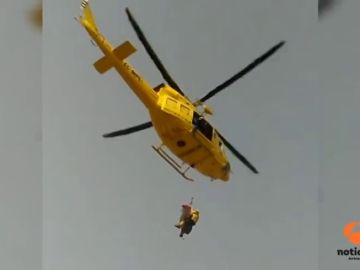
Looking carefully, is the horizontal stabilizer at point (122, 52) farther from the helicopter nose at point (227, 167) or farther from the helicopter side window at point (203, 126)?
the helicopter nose at point (227, 167)

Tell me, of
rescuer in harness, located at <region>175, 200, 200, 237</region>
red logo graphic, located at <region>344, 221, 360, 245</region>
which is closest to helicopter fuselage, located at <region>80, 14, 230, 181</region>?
rescuer in harness, located at <region>175, 200, 200, 237</region>

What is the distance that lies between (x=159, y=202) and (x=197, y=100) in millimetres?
407

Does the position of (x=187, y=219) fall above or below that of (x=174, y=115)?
below

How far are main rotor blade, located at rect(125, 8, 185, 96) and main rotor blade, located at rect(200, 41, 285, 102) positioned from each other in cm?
10

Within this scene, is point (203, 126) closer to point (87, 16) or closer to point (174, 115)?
point (174, 115)

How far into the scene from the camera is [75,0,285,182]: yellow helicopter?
6.33 feet

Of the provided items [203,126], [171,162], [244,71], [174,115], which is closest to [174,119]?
[174,115]

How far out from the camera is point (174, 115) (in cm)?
192

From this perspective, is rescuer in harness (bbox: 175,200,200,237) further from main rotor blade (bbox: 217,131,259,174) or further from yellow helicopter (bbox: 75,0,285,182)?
main rotor blade (bbox: 217,131,259,174)

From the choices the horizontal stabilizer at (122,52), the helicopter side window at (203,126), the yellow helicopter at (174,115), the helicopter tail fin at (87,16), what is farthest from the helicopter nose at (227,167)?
the helicopter tail fin at (87,16)

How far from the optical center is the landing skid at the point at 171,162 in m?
2.09

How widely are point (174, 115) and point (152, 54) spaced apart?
0.28 m

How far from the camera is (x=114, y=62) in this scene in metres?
1.96

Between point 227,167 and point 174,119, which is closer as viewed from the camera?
point 174,119
